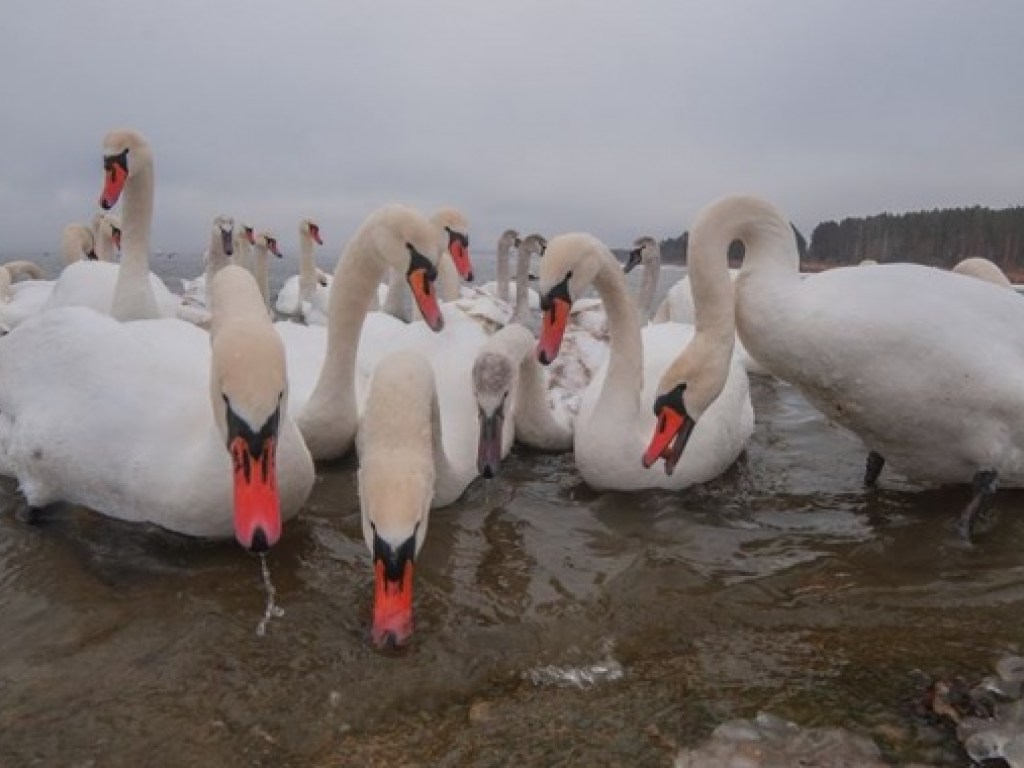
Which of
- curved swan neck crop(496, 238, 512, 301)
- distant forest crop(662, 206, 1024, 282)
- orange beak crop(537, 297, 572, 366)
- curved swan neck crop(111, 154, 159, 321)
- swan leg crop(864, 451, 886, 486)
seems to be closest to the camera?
orange beak crop(537, 297, 572, 366)

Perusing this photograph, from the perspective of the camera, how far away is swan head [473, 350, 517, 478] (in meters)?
4.69

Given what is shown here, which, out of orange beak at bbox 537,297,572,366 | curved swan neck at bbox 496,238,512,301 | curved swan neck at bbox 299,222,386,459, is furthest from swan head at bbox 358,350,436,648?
curved swan neck at bbox 496,238,512,301

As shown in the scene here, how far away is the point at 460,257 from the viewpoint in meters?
10.7

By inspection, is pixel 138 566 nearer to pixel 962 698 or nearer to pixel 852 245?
pixel 962 698

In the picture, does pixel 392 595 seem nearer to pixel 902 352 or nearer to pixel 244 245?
pixel 902 352

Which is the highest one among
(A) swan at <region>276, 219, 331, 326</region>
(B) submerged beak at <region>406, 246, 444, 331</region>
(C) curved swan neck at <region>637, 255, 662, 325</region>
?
(B) submerged beak at <region>406, 246, 444, 331</region>

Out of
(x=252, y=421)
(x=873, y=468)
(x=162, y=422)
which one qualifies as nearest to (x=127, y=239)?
(x=162, y=422)

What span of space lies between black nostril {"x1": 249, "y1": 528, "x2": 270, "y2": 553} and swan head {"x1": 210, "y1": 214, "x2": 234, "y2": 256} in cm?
1072

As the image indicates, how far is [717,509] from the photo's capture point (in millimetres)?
5336

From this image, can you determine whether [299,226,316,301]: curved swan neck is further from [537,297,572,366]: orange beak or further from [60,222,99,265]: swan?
[537,297,572,366]: orange beak

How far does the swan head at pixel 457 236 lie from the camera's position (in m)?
10.7

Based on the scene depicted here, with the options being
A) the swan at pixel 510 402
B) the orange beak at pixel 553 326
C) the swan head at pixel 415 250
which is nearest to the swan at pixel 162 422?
the swan at pixel 510 402

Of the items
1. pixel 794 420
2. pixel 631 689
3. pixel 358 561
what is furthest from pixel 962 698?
pixel 794 420

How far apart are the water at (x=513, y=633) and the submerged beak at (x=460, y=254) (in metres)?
5.61
